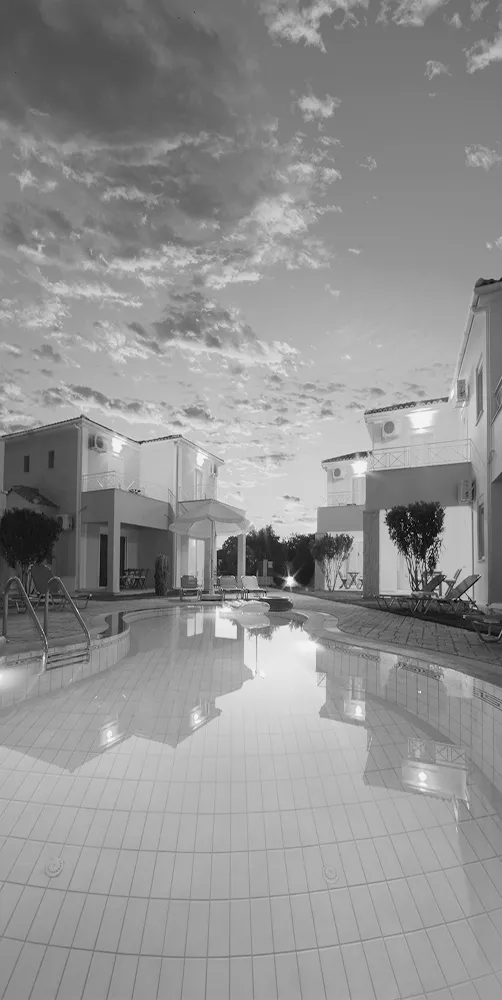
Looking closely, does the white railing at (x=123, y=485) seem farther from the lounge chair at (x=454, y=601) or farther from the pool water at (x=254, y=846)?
the pool water at (x=254, y=846)

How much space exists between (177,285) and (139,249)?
5.20ft

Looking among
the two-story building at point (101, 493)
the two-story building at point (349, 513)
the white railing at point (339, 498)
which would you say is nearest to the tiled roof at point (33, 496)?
the two-story building at point (101, 493)

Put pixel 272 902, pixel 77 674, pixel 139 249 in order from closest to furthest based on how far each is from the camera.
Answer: pixel 272 902 < pixel 77 674 < pixel 139 249

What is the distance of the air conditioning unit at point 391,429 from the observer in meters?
22.2

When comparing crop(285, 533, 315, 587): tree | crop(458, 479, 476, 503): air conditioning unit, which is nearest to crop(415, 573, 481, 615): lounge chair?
crop(458, 479, 476, 503): air conditioning unit

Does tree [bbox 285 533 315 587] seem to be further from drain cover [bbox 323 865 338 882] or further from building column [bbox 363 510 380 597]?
drain cover [bbox 323 865 338 882]

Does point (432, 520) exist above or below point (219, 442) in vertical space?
below

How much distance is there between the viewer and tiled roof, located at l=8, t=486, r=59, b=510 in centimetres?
2061

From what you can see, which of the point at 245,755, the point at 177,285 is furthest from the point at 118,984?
the point at 177,285

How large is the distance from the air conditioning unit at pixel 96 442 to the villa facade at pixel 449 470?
386 inches

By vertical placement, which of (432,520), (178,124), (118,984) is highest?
(178,124)

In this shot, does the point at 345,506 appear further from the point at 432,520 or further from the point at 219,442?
the point at 432,520

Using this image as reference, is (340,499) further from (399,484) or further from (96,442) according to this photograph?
(96,442)

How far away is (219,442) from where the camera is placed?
29.2m
